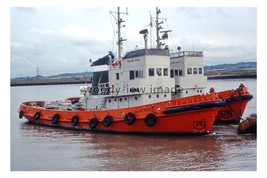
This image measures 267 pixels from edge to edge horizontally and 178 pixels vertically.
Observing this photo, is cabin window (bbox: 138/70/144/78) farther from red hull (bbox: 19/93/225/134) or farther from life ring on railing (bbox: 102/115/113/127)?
life ring on railing (bbox: 102/115/113/127)

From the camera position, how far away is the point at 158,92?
549 inches

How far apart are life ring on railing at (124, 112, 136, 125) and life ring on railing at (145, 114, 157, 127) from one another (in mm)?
498

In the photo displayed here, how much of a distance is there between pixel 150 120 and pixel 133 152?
1897 mm

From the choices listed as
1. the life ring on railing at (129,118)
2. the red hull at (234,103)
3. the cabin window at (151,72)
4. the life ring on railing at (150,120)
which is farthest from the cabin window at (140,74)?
the red hull at (234,103)

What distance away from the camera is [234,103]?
15414 mm

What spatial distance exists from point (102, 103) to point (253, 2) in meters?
7.49

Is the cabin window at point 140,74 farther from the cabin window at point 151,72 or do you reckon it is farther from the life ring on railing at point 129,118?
the life ring on railing at point 129,118

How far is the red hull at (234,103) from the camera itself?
15.2 m

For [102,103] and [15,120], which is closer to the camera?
[102,103]

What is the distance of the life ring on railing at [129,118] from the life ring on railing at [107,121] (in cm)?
71

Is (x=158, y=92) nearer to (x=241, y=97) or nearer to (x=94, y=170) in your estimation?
(x=241, y=97)

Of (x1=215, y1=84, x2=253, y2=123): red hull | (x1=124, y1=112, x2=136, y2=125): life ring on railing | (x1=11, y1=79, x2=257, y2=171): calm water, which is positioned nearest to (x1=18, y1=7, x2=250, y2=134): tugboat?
(x1=124, y1=112, x2=136, y2=125): life ring on railing

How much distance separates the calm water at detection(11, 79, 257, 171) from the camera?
10.1m
